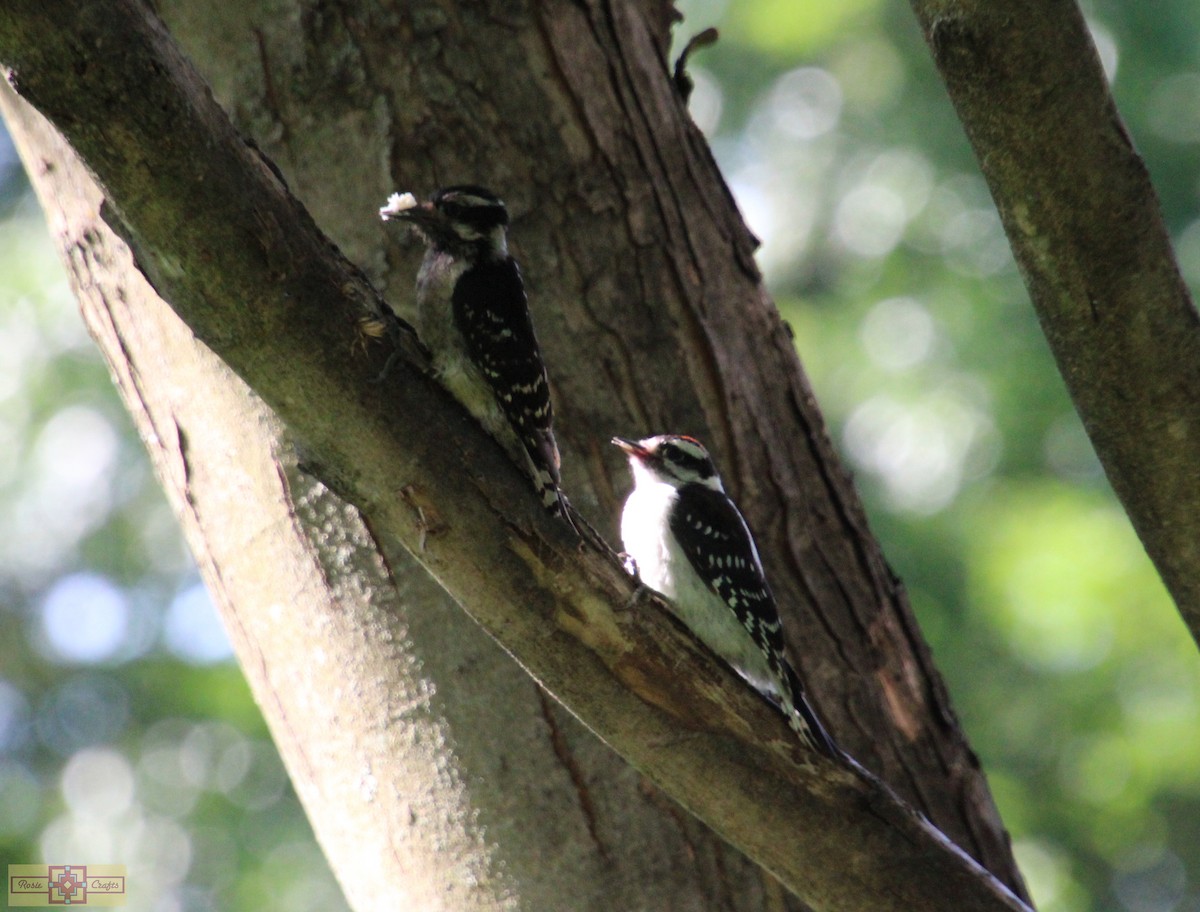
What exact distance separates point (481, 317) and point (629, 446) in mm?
595

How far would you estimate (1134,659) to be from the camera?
8.47 m

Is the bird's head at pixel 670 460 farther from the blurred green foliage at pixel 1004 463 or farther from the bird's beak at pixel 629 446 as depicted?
the blurred green foliage at pixel 1004 463

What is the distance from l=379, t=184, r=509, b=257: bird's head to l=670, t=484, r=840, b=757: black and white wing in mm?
1072

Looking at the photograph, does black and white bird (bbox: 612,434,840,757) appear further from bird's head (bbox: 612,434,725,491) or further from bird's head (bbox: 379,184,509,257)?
bird's head (bbox: 379,184,509,257)

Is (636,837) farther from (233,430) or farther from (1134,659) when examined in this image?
(1134,659)

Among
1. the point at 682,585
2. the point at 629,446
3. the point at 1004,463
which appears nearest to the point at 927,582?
the point at 1004,463

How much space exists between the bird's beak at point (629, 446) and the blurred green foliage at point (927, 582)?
5.70 meters

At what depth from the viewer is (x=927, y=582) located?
8.94m

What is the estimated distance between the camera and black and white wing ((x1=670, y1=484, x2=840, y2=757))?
12.9 ft

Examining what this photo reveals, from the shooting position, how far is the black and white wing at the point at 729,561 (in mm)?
3932

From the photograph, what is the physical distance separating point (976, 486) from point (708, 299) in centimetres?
607
